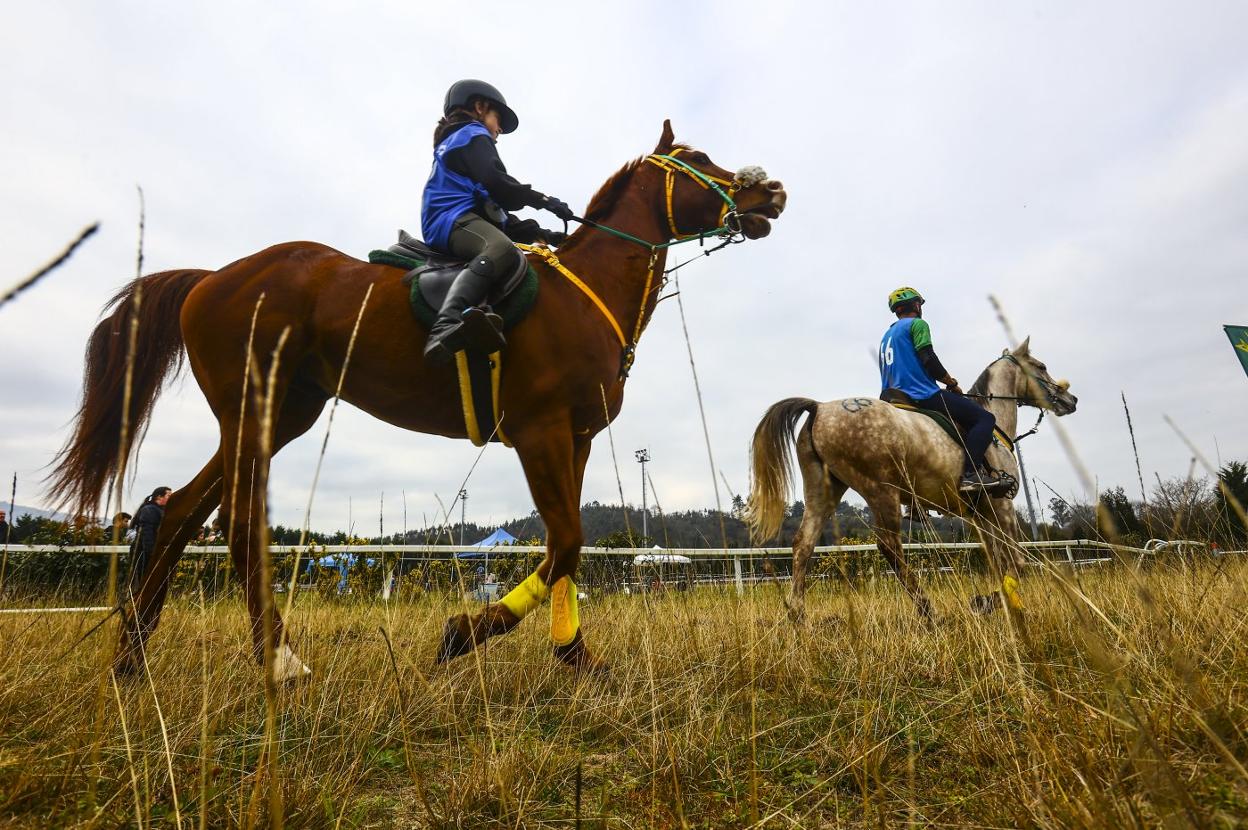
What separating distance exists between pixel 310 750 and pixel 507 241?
250cm

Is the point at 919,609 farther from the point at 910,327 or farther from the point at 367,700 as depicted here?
the point at 367,700

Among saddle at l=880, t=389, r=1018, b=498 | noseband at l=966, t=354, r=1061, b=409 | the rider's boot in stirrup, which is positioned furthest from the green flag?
the rider's boot in stirrup

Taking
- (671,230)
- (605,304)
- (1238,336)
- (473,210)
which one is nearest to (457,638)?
(605,304)

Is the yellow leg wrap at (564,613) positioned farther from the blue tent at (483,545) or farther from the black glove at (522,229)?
the black glove at (522,229)

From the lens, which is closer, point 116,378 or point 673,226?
point 116,378

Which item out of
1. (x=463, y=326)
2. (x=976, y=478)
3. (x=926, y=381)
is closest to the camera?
(x=463, y=326)

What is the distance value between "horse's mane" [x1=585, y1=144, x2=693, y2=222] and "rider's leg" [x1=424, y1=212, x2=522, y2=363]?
88 centimetres

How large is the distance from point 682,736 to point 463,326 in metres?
1.99

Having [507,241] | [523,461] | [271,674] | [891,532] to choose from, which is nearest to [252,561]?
[523,461]

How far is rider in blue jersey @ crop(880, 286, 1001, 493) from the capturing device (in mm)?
6320

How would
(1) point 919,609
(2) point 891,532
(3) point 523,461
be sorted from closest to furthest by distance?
(3) point 523,461 → (1) point 919,609 → (2) point 891,532

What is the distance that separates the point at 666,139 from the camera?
14.9 ft

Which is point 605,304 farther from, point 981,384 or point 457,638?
point 981,384

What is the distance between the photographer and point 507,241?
3.46 m
